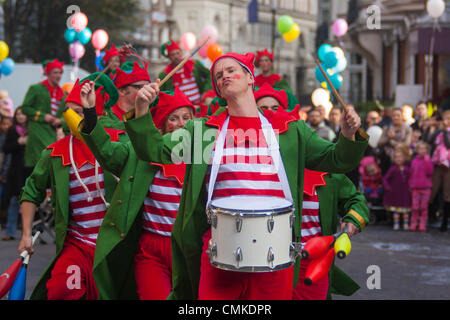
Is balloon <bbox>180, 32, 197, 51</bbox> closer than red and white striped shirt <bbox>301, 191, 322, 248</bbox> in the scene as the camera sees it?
A: No

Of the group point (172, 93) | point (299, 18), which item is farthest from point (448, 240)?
point (299, 18)

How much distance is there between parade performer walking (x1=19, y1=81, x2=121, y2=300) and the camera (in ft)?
17.1

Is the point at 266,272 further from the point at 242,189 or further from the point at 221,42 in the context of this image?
the point at 221,42

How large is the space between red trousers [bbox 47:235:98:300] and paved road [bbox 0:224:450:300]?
6.90 feet

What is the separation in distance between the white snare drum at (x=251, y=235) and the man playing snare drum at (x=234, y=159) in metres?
0.18

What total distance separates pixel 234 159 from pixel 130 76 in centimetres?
211

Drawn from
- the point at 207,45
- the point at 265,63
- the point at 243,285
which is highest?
the point at 207,45

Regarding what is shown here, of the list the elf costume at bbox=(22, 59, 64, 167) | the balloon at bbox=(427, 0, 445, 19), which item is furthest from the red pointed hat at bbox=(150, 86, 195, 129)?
the balloon at bbox=(427, 0, 445, 19)

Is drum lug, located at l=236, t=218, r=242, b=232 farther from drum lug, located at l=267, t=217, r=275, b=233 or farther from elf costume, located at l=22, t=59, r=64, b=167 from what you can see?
elf costume, located at l=22, t=59, r=64, b=167

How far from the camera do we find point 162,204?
508 centimetres

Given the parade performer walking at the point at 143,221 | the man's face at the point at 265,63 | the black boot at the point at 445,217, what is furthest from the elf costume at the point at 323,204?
the black boot at the point at 445,217

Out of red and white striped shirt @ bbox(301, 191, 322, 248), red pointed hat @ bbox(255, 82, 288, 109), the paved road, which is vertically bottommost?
the paved road

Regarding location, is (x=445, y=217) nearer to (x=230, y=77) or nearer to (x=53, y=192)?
(x=53, y=192)

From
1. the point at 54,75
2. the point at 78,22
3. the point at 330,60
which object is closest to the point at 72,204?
the point at 54,75
